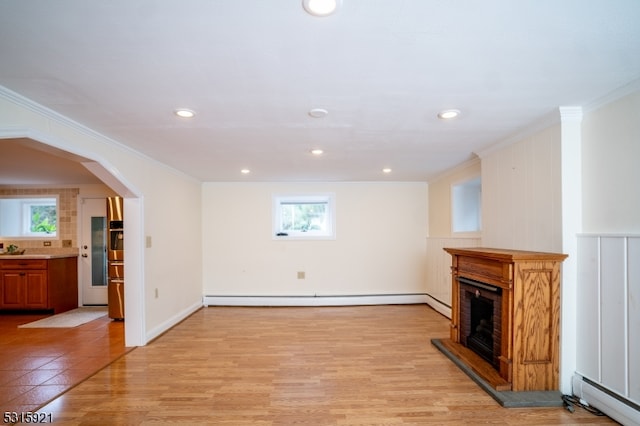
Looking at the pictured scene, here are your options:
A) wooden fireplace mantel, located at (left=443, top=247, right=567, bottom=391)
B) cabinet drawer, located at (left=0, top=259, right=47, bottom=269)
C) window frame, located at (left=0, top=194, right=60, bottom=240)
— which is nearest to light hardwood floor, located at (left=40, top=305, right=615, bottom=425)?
wooden fireplace mantel, located at (left=443, top=247, right=567, bottom=391)

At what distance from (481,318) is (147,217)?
4.05 meters

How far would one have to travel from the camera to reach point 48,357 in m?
3.36

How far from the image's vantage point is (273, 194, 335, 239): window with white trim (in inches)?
228

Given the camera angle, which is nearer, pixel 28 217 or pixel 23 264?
pixel 23 264

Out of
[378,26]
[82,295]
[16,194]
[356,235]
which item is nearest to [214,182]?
Answer: [356,235]

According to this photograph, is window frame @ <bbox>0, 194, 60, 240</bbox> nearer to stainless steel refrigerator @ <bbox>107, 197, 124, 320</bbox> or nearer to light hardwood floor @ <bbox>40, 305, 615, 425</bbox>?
stainless steel refrigerator @ <bbox>107, 197, 124, 320</bbox>

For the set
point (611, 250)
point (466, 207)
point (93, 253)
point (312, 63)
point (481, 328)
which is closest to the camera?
point (312, 63)

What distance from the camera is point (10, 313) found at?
5180 mm

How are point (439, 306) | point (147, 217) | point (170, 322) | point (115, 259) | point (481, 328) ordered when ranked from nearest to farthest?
point (481, 328) < point (147, 217) < point (170, 322) < point (115, 259) < point (439, 306)

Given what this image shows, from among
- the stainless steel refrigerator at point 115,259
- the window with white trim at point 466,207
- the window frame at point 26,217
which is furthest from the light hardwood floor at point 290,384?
the window frame at point 26,217

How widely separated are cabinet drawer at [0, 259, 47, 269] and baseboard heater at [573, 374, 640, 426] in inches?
283

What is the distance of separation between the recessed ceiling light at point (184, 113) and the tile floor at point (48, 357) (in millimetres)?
2544

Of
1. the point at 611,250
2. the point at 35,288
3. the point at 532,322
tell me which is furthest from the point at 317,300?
the point at 35,288

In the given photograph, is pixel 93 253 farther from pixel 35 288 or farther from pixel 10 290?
pixel 10 290
